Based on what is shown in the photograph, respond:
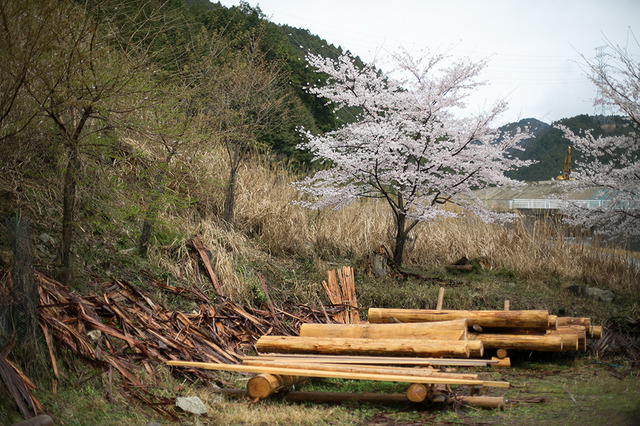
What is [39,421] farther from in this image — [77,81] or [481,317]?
[481,317]

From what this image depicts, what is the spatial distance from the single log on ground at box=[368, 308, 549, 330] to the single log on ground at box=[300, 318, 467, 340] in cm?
81

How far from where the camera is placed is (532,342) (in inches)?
222

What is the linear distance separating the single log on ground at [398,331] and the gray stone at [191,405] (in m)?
1.99

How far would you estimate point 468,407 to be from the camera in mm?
4125

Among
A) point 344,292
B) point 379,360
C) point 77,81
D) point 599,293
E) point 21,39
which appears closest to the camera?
point 21,39

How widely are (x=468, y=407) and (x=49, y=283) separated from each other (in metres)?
3.78

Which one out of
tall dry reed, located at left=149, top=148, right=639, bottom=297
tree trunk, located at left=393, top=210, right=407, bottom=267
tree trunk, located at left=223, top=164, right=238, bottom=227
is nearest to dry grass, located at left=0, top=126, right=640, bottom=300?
tall dry reed, located at left=149, top=148, right=639, bottom=297

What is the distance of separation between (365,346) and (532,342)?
211cm

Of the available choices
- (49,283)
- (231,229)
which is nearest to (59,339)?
(49,283)

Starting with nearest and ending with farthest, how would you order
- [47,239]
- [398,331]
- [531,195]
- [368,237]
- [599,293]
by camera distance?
[398,331]
[47,239]
[599,293]
[368,237]
[531,195]

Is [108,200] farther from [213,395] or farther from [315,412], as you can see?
[315,412]

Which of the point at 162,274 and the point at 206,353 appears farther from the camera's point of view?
the point at 162,274

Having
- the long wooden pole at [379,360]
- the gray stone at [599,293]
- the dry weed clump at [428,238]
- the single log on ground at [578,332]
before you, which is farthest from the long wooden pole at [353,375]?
the gray stone at [599,293]

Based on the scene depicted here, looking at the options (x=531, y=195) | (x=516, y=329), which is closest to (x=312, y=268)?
(x=516, y=329)
